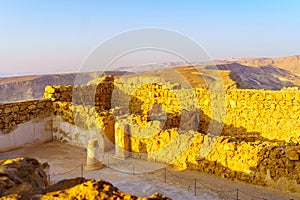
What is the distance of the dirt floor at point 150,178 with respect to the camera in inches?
296

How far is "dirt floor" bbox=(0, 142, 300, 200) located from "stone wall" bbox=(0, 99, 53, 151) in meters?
0.70

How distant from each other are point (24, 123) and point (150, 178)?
6418 millimetres

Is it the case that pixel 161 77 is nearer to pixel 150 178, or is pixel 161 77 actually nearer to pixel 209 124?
pixel 209 124

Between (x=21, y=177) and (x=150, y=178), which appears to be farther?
(x=150, y=178)

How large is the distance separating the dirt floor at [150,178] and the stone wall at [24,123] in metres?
0.70

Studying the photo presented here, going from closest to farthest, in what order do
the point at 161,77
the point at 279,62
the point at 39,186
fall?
the point at 39,186 < the point at 161,77 < the point at 279,62

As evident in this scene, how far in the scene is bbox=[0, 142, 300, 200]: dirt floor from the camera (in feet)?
24.7

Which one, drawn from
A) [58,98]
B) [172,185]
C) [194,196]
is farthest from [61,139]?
[194,196]

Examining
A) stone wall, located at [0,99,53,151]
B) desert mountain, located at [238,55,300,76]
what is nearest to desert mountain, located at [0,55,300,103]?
stone wall, located at [0,99,53,151]

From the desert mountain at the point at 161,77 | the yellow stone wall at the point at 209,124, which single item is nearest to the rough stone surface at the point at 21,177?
the yellow stone wall at the point at 209,124

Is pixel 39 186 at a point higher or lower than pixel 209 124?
higher

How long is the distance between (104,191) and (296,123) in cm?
1127

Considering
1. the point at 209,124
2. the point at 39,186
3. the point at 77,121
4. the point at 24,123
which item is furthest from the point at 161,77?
the point at 39,186

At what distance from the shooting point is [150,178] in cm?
861
